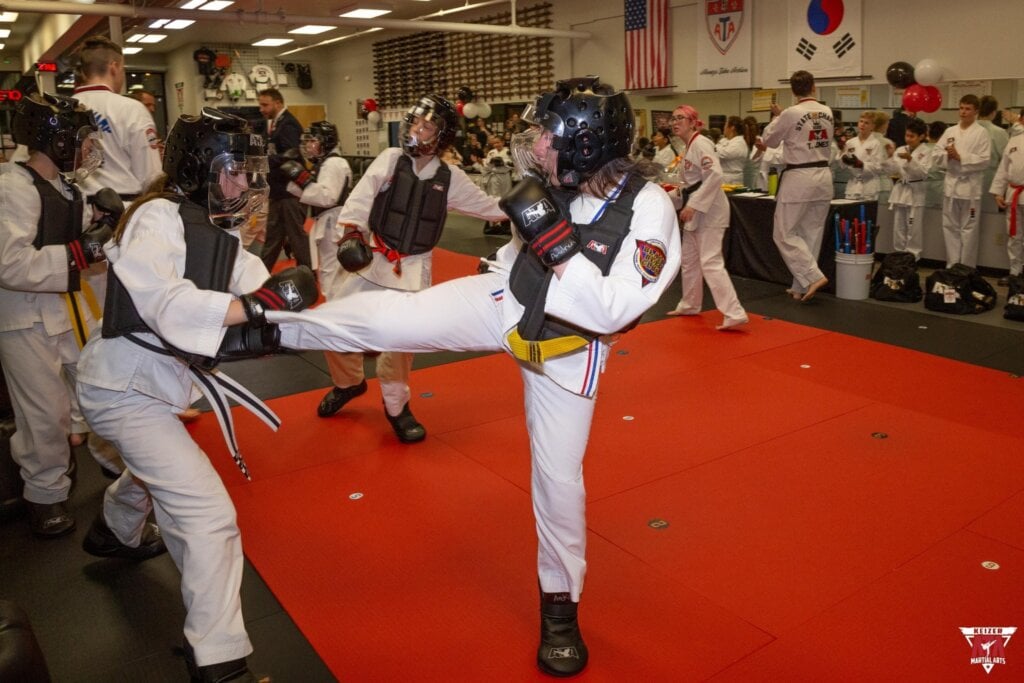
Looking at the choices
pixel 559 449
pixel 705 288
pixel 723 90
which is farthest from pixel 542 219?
pixel 723 90

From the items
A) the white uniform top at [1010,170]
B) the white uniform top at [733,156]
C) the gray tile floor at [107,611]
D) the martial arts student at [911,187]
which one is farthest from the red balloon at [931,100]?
the gray tile floor at [107,611]

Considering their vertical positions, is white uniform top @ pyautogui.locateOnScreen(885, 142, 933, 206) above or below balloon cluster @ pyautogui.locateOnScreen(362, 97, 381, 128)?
Answer: below

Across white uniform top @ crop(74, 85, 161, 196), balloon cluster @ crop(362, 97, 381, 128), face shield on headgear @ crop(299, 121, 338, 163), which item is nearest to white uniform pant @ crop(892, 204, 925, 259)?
face shield on headgear @ crop(299, 121, 338, 163)

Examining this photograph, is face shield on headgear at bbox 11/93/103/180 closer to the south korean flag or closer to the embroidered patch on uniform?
the embroidered patch on uniform

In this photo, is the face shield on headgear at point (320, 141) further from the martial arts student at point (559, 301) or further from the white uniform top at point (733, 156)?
the white uniform top at point (733, 156)

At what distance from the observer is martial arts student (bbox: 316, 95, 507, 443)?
395 cm

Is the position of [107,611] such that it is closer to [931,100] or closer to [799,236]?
[799,236]

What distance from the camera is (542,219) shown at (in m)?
2.07

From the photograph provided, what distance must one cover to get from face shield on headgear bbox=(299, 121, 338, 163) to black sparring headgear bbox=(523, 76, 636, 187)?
3.63m

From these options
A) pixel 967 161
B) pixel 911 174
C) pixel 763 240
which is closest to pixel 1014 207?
pixel 967 161

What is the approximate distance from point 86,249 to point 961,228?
27.4ft

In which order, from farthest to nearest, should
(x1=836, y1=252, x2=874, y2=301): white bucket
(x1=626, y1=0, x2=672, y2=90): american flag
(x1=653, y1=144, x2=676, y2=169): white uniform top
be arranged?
1. (x1=626, y1=0, x2=672, y2=90): american flag
2. (x1=653, y1=144, x2=676, y2=169): white uniform top
3. (x1=836, y1=252, x2=874, y2=301): white bucket

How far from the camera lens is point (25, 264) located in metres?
3.17

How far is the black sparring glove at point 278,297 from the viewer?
87.2 inches
